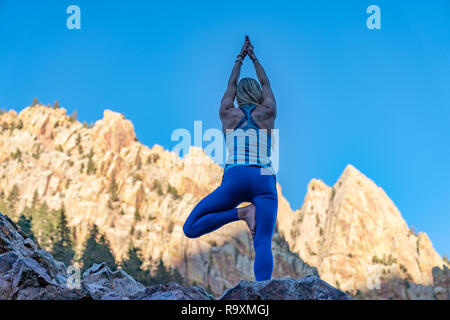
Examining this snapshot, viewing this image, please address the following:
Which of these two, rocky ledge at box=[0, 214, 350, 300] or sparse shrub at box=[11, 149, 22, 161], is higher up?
sparse shrub at box=[11, 149, 22, 161]

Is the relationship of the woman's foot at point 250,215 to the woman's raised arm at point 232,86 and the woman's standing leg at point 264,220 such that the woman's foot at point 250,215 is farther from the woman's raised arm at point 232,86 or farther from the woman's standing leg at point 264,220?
the woman's raised arm at point 232,86

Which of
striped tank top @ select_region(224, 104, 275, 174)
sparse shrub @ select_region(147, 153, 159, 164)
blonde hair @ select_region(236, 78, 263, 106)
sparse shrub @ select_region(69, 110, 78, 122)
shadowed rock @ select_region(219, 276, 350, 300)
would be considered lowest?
shadowed rock @ select_region(219, 276, 350, 300)

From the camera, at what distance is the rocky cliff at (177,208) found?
72500 mm

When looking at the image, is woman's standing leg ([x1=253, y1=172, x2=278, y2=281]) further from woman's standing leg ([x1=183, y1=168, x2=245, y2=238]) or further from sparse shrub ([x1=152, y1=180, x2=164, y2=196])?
sparse shrub ([x1=152, y1=180, x2=164, y2=196])

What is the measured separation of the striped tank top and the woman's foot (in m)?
0.45

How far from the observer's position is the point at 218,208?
4945 millimetres

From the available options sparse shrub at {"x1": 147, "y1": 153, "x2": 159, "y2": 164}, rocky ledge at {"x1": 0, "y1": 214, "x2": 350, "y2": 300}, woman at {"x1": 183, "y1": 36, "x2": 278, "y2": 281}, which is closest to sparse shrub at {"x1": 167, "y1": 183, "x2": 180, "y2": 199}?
sparse shrub at {"x1": 147, "y1": 153, "x2": 159, "y2": 164}

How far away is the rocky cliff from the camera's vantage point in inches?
2854

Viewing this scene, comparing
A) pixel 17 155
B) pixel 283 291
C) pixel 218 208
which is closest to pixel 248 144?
pixel 218 208

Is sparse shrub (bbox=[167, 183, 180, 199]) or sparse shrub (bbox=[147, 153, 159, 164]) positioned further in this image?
sparse shrub (bbox=[147, 153, 159, 164])

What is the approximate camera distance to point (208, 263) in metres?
68.7

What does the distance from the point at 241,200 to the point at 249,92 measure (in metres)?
1.22
